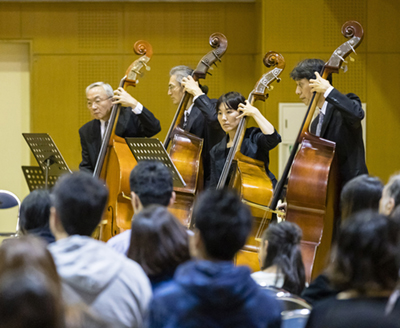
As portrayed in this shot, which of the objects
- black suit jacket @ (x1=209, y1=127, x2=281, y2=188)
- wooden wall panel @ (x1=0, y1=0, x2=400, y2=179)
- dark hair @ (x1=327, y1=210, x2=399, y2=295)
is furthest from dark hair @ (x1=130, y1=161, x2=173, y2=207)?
wooden wall panel @ (x1=0, y1=0, x2=400, y2=179)

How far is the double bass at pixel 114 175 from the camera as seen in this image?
368cm

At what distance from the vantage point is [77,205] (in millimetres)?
1679

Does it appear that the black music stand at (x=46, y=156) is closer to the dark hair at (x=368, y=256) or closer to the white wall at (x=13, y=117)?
the white wall at (x=13, y=117)

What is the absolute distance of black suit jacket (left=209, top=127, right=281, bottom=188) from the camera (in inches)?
143

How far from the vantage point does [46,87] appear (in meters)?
6.04

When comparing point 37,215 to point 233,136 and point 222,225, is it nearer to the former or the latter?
point 222,225

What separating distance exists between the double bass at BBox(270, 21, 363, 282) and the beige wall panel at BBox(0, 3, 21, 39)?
395 centimetres

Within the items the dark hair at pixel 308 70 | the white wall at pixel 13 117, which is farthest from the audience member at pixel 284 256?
the white wall at pixel 13 117

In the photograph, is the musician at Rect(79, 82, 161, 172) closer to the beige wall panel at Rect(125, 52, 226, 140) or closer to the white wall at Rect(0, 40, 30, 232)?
the beige wall panel at Rect(125, 52, 226, 140)

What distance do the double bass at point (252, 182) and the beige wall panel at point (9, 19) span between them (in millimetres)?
3457

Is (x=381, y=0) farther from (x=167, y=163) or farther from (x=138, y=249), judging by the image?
(x=138, y=249)

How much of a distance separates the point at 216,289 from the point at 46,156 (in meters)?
2.72

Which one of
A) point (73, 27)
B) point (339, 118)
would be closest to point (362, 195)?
point (339, 118)

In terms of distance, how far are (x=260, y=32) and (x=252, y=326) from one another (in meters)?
4.92
